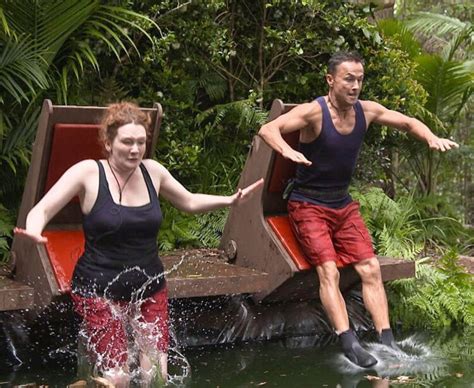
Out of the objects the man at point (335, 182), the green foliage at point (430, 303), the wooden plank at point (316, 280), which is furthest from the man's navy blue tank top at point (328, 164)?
the green foliage at point (430, 303)

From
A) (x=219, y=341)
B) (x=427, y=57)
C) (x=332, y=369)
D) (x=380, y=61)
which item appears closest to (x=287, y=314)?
(x=219, y=341)

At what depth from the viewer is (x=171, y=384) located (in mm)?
5398

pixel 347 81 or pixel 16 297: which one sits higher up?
pixel 347 81

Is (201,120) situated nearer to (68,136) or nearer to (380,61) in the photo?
(380,61)

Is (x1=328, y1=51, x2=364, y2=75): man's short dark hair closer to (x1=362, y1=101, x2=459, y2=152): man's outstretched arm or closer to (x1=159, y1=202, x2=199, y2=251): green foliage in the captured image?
(x1=362, y1=101, x2=459, y2=152): man's outstretched arm

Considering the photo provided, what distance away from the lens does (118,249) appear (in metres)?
4.59

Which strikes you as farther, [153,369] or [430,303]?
[430,303]

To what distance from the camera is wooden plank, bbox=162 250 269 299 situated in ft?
19.7

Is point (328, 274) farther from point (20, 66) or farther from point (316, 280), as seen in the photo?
point (20, 66)

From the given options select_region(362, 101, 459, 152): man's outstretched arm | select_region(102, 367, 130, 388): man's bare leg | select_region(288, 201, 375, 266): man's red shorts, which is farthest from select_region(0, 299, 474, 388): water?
select_region(362, 101, 459, 152): man's outstretched arm

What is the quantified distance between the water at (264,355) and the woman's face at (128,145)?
4.58 feet

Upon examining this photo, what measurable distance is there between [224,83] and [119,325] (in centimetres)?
466

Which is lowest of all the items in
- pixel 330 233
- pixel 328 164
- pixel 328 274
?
pixel 328 274

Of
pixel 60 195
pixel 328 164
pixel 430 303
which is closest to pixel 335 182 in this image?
pixel 328 164
